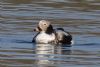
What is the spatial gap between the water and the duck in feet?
0.91

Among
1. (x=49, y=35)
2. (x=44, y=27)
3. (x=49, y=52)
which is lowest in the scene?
(x=49, y=52)

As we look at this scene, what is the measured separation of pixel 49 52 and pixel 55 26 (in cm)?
553

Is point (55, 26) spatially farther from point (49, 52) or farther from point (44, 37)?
point (49, 52)

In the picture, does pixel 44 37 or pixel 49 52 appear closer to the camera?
pixel 49 52

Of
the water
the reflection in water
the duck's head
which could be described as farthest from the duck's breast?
the reflection in water

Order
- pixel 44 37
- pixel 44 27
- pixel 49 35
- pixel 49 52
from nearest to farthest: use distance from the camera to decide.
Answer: pixel 49 52
pixel 44 37
pixel 49 35
pixel 44 27

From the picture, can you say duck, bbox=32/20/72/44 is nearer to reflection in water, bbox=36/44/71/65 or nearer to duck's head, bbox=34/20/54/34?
duck's head, bbox=34/20/54/34

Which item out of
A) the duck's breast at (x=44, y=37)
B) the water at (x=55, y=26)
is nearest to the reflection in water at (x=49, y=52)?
the water at (x=55, y=26)

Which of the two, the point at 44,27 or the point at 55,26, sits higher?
the point at 44,27

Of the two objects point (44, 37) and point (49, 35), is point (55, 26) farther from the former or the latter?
point (44, 37)

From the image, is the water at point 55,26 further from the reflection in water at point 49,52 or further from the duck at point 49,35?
the duck at point 49,35

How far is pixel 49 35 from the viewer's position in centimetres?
2078

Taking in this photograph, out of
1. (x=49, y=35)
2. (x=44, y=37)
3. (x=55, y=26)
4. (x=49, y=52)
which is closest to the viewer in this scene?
(x=49, y=52)

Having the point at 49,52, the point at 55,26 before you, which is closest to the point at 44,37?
the point at 49,52
